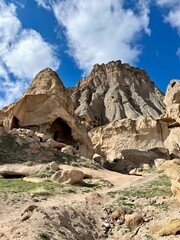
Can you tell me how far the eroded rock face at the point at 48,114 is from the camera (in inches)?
1529

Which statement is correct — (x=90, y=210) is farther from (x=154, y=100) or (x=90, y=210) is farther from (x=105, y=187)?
(x=154, y=100)

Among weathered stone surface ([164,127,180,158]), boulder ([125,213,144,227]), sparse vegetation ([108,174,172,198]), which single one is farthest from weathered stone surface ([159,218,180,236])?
weathered stone surface ([164,127,180,158])

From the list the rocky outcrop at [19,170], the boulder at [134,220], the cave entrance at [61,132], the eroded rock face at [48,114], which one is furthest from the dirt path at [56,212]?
the cave entrance at [61,132]

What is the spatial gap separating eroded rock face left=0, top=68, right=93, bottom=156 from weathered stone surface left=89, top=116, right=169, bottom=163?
7154mm

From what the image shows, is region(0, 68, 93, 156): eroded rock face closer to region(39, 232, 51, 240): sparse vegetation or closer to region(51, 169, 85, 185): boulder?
region(51, 169, 85, 185): boulder

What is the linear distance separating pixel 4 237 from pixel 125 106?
97581 mm

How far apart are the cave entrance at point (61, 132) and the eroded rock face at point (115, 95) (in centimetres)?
4927

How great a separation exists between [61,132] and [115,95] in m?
71.6

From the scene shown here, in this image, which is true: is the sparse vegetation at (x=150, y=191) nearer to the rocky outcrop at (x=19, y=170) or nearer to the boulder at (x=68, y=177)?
the boulder at (x=68, y=177)

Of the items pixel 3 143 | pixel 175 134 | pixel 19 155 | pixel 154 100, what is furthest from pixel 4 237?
pixel 154 100

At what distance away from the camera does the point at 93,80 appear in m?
125

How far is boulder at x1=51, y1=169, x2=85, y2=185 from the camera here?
2092 centimetres

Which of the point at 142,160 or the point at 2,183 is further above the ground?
the point at 142,160

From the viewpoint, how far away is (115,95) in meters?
112
